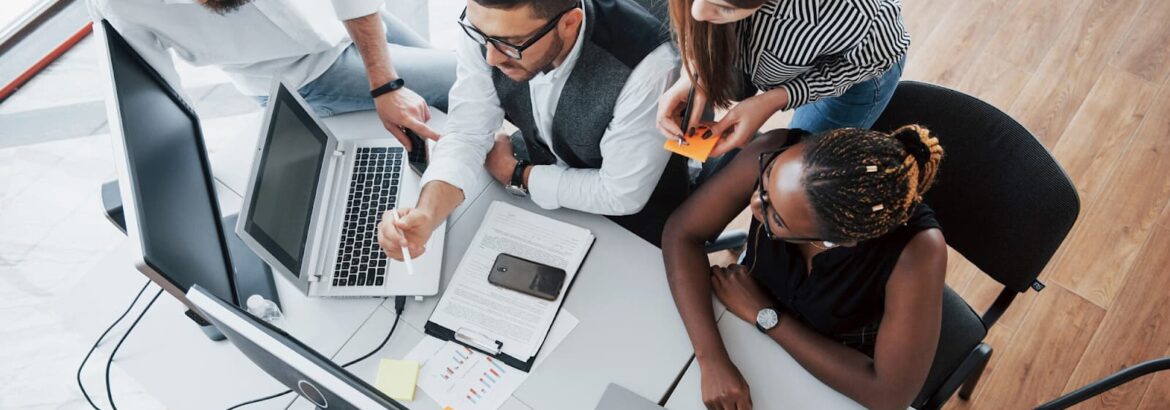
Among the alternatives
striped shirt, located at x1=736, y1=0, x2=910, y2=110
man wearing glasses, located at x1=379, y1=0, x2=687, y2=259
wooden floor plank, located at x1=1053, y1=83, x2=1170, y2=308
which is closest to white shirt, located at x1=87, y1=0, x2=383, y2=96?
man wearing glasses, located at x1=379, y1=0, x2=687, y2=259

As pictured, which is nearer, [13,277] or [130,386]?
[130,386]

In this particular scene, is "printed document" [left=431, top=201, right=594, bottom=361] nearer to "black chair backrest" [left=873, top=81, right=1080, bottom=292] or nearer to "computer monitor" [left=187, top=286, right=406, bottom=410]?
"computer monitor" [left=187, top=286, right=406, bottom=410]

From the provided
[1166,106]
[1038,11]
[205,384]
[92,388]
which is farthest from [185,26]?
[1166,106]

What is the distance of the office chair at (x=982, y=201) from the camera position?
147 centimetres

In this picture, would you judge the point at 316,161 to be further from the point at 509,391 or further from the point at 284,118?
the point at 509,391

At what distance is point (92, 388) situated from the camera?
90.0 inches

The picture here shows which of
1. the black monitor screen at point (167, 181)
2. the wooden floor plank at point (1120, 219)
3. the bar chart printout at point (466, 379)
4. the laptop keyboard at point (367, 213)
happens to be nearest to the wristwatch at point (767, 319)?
the bar chart printout at point (466, 379)

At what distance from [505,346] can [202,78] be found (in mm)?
2260

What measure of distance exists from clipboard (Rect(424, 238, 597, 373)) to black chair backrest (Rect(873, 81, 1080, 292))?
0.91 meters

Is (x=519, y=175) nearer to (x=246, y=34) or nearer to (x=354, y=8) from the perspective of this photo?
(x=354, y=8)

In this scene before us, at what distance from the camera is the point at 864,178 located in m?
1.20

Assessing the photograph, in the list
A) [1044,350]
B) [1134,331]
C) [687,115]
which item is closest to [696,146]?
[687,115]

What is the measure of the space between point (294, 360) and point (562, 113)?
2.59 feet

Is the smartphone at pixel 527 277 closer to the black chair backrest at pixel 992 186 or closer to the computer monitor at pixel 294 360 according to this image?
the computer monitor at pixel 294 360
